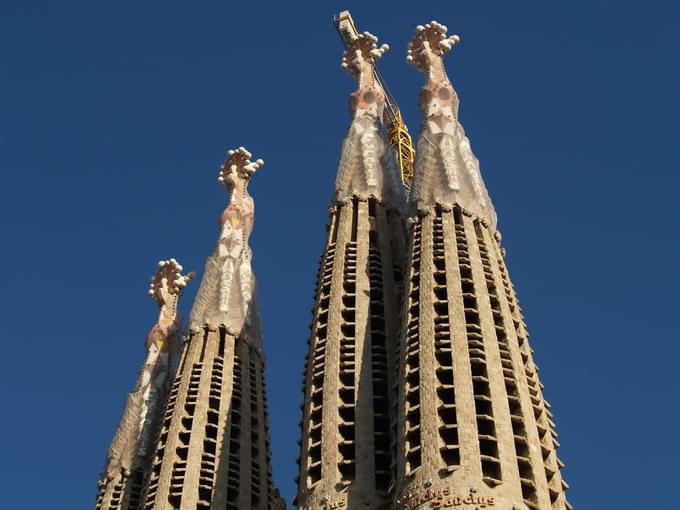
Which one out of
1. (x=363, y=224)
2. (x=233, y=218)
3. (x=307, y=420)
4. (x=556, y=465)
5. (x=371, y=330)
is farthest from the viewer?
(x=233, y=218)

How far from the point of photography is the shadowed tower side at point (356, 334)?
3747 centimetres

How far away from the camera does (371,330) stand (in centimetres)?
4222

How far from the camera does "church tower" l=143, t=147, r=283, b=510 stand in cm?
4462

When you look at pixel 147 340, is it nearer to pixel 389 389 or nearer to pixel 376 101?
pixel 376 101

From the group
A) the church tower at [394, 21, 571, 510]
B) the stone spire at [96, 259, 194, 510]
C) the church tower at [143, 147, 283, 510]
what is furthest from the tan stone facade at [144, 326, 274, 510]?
the church tower at [394, 21, 571, 510]

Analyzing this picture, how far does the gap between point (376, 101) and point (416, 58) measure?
3.16 m

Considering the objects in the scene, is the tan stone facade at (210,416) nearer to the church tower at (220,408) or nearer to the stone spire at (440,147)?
the church tower at (220,408)

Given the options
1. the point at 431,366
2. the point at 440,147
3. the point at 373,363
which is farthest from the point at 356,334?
the point at 440,147

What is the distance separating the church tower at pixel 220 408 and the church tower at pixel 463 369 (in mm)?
9465

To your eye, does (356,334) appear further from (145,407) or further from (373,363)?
(145,407)

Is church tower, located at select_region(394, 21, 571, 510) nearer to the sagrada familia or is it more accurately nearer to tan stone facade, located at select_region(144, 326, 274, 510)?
the sagrada familia

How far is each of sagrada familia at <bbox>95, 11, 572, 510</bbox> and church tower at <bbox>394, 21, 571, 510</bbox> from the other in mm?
47

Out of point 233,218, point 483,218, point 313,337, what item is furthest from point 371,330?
point 233,218

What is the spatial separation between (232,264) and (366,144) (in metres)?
7.83
